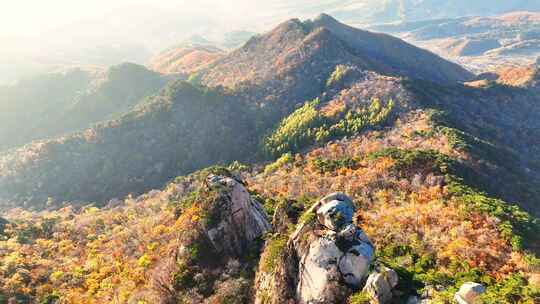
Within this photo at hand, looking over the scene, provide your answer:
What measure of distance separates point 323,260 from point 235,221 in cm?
1698

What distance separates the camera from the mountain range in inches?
1455

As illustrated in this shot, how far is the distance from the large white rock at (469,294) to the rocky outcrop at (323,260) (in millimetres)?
7141

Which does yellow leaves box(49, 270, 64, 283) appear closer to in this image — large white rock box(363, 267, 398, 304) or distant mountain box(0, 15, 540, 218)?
large white rock box(363, 267, 398, 304)

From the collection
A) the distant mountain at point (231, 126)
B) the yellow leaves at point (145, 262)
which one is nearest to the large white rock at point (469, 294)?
the yellow leaves at point (145, 262)

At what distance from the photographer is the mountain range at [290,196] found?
3697 cm

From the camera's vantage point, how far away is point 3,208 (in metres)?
149

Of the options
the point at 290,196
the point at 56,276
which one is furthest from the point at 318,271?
the point at 56,276

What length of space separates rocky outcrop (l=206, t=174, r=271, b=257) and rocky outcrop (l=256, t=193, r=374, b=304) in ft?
30.2

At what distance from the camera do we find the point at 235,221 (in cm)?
4800

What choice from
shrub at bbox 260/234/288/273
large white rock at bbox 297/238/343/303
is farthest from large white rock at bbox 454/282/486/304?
shrub at bbox 260/234/288/273

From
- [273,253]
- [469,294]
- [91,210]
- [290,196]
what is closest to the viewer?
[469,294]

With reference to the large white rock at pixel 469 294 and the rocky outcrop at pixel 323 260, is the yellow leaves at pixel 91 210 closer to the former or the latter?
the rocky outcrop at pixel 323 260

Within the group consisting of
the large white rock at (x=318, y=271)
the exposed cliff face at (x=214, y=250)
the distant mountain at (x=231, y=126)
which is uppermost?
the large white rock at (x=318, y=271)

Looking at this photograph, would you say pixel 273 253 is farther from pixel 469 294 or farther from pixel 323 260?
pixel 469 294
